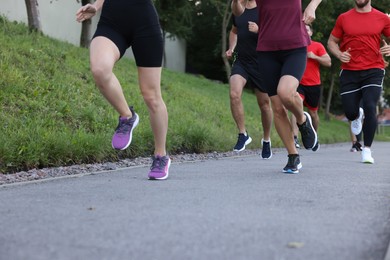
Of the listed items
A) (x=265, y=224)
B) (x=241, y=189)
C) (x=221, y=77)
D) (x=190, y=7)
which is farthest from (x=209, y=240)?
(x=221, y=77)

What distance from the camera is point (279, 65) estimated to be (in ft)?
20.1

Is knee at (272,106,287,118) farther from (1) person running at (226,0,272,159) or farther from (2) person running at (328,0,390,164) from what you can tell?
(1) person running at (226,0,272,159)

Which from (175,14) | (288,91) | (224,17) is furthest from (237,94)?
(175,14)

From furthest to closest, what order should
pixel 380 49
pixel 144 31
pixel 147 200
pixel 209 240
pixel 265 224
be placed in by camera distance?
pixel 380 49
pixel 144 31
pixel 147 200
pixel 265 224
pixel 209 240

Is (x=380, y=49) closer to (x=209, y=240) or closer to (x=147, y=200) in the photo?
(x=147, y=200)

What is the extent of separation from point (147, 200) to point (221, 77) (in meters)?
41.4

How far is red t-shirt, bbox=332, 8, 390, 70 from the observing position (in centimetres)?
779

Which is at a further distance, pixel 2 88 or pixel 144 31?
pixel 2 88

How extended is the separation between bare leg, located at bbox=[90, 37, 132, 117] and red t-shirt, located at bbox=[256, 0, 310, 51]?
1550 millimetres

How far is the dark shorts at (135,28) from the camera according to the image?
202 inches

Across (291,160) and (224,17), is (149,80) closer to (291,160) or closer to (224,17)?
(291,160)

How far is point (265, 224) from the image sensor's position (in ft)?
10.4

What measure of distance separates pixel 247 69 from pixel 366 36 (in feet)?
5.51

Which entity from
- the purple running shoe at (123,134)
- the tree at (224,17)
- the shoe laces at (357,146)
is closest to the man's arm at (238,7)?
the purple running shoe at (123,134)
